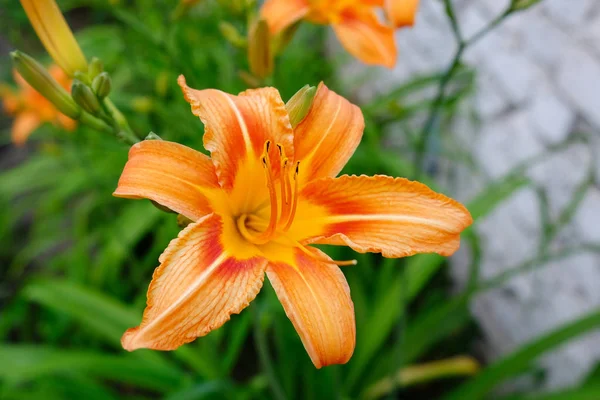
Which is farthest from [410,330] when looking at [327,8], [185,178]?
[185,178]

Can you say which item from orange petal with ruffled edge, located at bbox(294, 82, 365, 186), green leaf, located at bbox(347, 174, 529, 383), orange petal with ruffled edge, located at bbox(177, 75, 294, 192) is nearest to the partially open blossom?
orange petal with ruffled edge, located at bbox(177, 75, 294, 192)

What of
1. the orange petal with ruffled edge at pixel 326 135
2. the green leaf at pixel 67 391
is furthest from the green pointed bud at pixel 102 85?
the green leaf at pixel 67 391

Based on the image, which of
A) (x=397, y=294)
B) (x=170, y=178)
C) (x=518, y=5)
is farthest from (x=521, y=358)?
(x=170, y=178)

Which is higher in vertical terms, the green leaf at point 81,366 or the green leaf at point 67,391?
the green leaf at point 81,366

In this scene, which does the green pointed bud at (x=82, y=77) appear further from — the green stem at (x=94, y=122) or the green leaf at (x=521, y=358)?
the green leaf at (x=521, y=358)

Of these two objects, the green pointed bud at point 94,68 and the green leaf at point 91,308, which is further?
the green leaf at point 91,308

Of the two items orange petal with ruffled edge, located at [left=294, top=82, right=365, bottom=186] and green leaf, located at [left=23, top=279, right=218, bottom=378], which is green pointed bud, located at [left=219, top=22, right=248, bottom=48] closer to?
orange petal with ruffled edge, located at [left=294, top=82, right=365, bottom=186]
